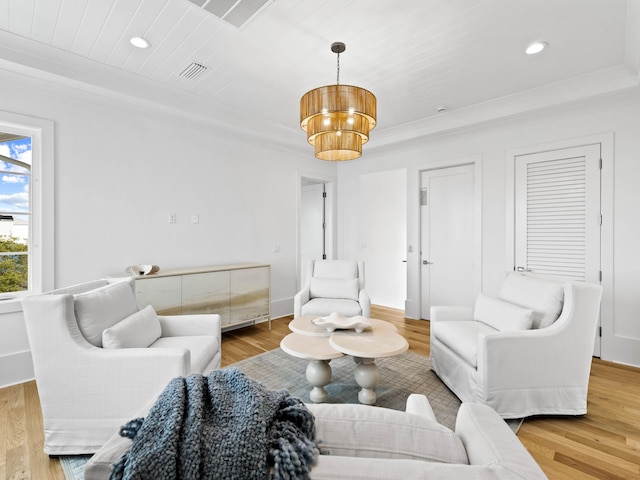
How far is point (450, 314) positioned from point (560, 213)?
1.73m

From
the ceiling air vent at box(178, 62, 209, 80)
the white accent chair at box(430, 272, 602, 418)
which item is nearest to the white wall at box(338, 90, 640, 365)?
the white accent chair at box(430, 272, 602, 418)

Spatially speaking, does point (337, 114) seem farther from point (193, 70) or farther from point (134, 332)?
point (134, 332)

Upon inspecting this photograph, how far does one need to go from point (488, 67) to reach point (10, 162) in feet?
13.6

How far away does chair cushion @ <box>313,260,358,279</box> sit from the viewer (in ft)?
12.6

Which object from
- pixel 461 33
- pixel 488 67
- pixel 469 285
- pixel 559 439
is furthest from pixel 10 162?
pixel 469 285

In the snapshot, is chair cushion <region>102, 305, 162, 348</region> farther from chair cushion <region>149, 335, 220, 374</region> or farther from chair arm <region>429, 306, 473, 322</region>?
chair arm <region>429, 306, 473, 322</region>

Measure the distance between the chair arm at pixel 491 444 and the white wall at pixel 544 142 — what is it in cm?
317

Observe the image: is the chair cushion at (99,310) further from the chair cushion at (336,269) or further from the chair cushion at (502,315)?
the chair cushion at (502,315)

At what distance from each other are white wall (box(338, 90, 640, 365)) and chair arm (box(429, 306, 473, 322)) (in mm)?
1227

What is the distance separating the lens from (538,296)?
7.58ft

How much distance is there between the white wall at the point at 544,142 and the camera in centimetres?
290

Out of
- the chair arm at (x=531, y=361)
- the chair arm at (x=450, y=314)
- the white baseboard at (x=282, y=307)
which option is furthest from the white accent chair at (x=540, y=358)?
the white baseboard at (x=282, y=307)

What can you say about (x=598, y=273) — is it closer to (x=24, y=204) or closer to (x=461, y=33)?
(x=461, y=33)

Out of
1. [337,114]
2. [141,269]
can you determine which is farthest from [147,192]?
[337,114]
